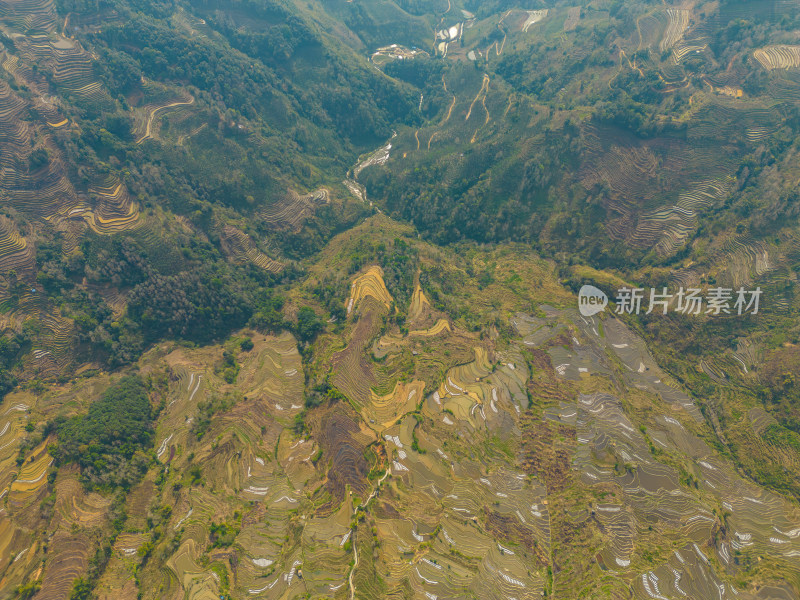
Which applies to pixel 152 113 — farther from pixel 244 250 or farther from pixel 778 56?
pixel 778 56

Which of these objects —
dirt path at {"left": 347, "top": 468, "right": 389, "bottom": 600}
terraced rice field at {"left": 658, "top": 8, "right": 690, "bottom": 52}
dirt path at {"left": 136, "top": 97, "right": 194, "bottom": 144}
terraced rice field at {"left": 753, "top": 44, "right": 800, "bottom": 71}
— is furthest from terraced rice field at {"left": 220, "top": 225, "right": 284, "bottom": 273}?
terraced rice field at {"left": 753, "top": 44, "right": 800, "bottom": 71}

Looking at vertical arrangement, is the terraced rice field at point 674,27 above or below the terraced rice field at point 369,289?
above

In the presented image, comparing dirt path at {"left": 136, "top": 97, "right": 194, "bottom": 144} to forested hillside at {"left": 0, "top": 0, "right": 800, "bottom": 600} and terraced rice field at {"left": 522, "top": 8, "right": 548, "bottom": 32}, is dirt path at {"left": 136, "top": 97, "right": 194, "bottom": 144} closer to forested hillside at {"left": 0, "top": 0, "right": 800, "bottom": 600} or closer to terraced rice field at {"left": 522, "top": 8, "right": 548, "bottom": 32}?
forested hillside at {"left": 0, "top": 0, "right": 800, "bottom": 600}

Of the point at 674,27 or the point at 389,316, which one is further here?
the point at 674,27

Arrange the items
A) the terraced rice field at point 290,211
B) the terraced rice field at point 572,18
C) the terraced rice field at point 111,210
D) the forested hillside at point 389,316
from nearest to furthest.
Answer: the forested hillside at point 389,316 → the terraced rice field at point 111,210 → the terraced rice field at point 290,211 → the terraced rice field at point 572,18

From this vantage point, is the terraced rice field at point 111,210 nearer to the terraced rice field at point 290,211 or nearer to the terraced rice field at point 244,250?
the terraced rice field at point 244,250

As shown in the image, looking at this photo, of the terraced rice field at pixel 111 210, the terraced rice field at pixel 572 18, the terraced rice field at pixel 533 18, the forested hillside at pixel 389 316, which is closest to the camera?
the forested hillside at pixel 389 316

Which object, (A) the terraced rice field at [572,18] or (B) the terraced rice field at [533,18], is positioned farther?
(B) the terraced rice field at [533,18]

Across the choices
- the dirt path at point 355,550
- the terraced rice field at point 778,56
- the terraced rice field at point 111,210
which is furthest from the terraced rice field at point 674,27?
the terraced rice field at point 111,210

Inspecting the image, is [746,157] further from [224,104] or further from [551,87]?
[224,104]

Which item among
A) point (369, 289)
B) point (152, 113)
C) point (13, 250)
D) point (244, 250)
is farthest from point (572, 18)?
point (13, 250)

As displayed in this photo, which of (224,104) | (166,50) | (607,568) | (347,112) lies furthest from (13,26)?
(607,568)

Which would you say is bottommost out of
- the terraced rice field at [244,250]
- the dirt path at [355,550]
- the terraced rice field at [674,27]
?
the dirt path at [355,550]
